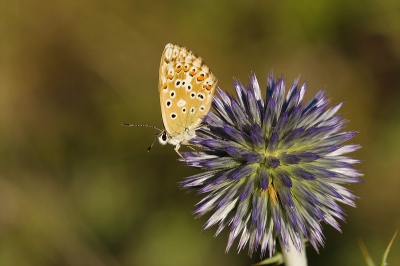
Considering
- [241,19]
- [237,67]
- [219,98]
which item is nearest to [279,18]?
[241,19]

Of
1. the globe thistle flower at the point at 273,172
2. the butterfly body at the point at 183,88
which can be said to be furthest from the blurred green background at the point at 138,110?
the butterfly body at the point at 183,88

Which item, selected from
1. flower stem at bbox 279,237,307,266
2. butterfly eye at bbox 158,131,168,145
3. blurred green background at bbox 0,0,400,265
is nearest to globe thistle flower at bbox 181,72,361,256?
flower stem at bbox 279,237,307,266

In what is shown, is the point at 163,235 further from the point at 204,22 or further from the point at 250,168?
the point at 204,22

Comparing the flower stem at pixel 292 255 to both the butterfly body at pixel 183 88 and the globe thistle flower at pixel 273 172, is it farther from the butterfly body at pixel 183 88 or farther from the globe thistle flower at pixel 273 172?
the butterfly body at pixel 183 88

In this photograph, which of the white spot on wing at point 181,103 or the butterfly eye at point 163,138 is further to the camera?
the butterfly eye at point 163,138

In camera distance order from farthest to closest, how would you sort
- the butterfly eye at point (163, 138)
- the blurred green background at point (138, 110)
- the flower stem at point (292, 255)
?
the blurred green background at point (138, 110)
the butterfly eye at point (163, 138)
the flower stem at point (292, 255)

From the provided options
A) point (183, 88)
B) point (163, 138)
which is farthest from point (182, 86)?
point (163, 138)

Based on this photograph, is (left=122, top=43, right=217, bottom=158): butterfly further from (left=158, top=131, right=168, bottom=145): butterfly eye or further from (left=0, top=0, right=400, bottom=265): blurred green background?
(left=0, top=0, right=400, bottom=265): blurred green background
